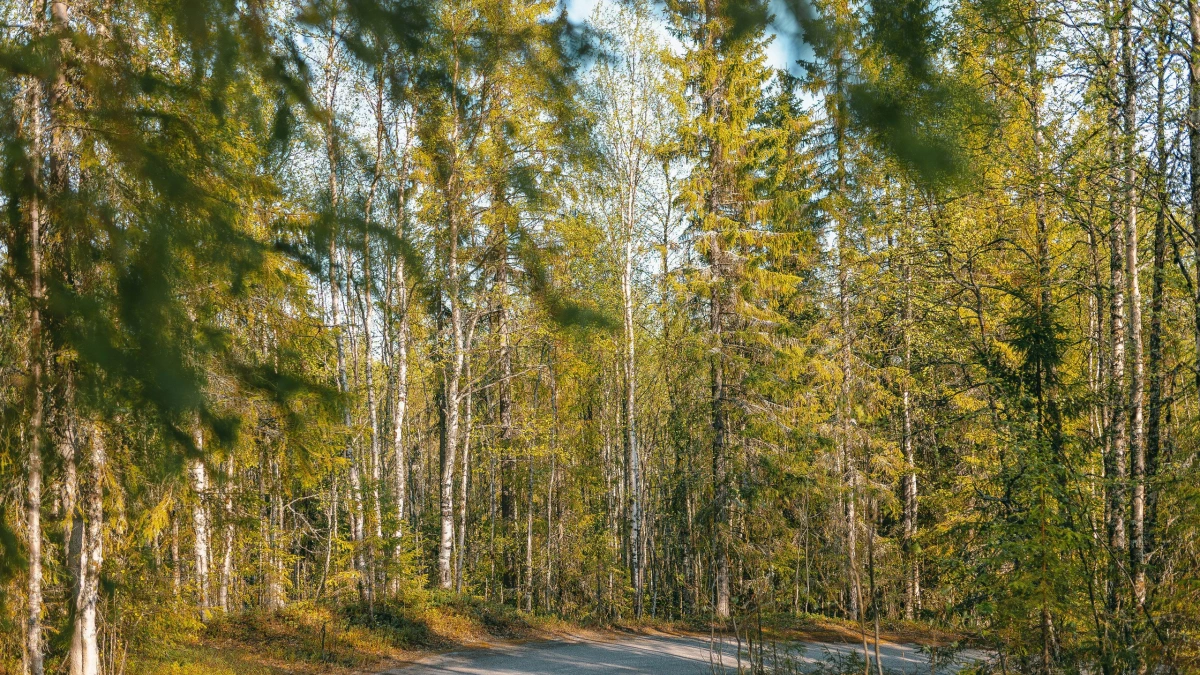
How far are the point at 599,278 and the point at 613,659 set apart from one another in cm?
1078

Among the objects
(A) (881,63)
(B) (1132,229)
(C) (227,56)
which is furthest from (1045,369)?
(C) (227,56)

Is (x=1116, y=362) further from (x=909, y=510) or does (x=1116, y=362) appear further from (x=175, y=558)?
(x=909, y=510)

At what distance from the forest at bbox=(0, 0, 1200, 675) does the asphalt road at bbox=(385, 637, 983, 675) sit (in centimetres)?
159

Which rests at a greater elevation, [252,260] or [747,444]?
[252,260]

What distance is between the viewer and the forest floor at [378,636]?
9016mm

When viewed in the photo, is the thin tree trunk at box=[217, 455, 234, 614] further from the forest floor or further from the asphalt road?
the asphalt road

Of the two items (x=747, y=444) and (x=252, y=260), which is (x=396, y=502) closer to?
(x=747, y=444)

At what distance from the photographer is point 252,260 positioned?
156 centimetres

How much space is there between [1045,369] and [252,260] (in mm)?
7984

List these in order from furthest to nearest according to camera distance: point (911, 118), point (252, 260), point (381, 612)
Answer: point (381, 612), point (252, 260), point (911, 118)

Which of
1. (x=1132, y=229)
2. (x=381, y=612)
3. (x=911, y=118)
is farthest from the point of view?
(x=381, y=612)

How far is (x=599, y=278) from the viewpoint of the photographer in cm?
262

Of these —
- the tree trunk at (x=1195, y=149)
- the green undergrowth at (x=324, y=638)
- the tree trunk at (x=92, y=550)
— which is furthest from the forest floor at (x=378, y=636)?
the tree trunk at (x=1195, y=149)

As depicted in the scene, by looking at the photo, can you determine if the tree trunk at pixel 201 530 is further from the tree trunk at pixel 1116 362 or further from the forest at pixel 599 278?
the tree trunk at pixel 1116 362
